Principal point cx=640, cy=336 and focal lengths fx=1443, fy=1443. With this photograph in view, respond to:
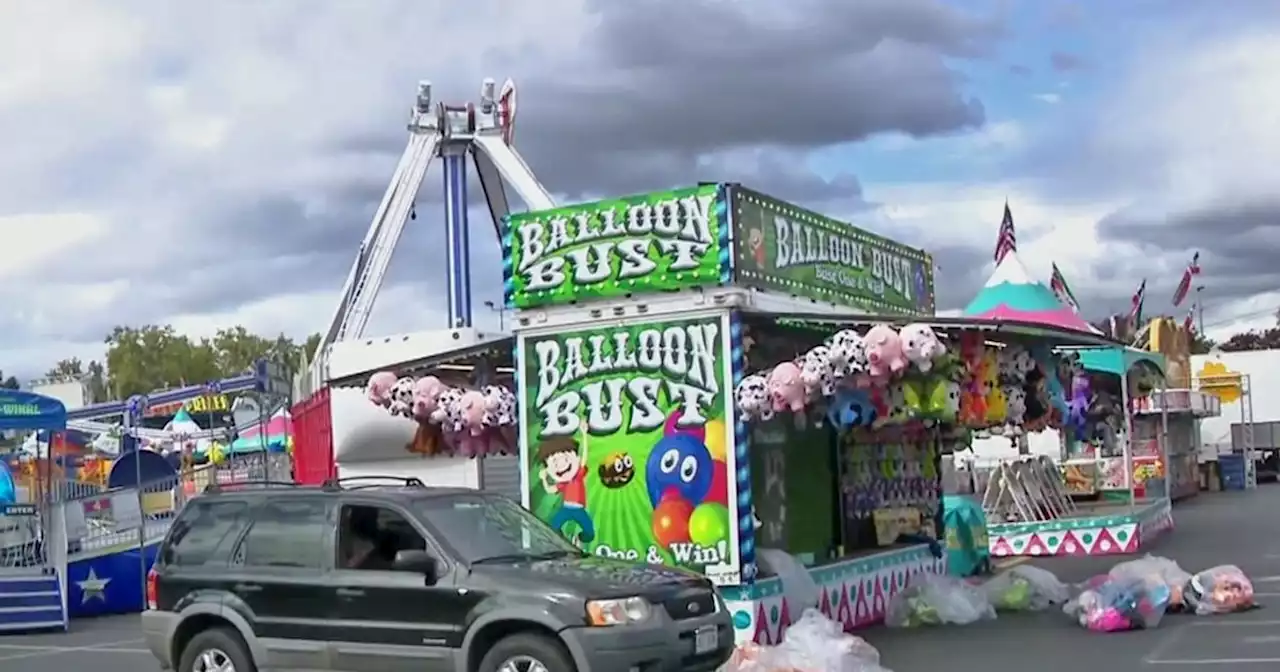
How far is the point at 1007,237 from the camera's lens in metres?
29.1

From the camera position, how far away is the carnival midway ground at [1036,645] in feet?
39.8

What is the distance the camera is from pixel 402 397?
14.6m

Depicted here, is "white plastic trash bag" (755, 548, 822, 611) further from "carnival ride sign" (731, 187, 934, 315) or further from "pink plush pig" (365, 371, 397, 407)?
"pink plush pig" (365, 371, 397, 407)

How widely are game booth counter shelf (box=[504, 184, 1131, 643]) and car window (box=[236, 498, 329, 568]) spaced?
3649 millimetres

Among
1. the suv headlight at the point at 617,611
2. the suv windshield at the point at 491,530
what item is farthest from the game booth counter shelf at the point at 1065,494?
the suv headlight at the point at 617,611

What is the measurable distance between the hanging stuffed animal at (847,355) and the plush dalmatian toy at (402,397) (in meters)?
4.54

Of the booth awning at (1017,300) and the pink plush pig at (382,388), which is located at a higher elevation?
the booth awning at (1017,300)

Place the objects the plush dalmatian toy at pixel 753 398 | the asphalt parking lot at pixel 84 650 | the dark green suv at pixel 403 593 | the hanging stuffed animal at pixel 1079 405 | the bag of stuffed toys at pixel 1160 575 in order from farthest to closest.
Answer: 1. the hanging stuffed animal at pixel 1079 405
2. the asphalt parking lot at pixel 84 650
3. the bag of stuffed toys at pixel 1160 575
4. the plush dalmatian toy at pixel 753 398
5. the dark green suv at pixel 403 593

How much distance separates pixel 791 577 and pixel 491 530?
13.3ft

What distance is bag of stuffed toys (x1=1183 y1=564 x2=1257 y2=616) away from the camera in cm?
1456

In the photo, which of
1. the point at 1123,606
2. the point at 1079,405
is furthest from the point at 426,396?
the point at 1079,405

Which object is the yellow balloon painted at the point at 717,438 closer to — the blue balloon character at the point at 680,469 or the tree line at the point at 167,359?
the blue balloon character at the point at 680,469

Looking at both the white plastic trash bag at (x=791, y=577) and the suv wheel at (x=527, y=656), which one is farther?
the white plastic trash bag at (x=791, y=577)

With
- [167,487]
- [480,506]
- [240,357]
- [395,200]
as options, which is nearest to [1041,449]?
[395,200]
